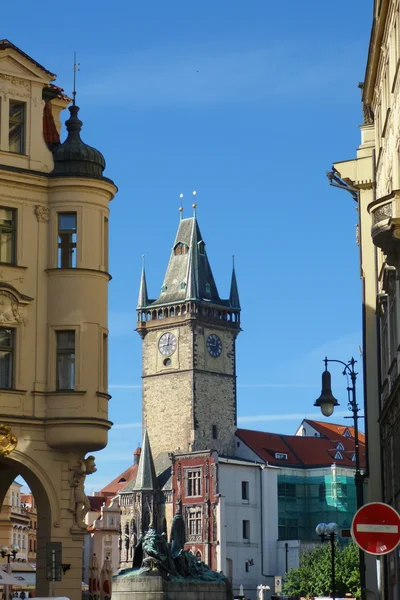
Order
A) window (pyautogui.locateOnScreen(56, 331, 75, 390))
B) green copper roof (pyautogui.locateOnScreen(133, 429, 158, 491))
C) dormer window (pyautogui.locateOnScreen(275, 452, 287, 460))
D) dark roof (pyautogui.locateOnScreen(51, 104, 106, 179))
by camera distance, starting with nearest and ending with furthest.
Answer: window (pyautogui.locateOnScreen(56, 331, 75, 390)) → dark roof (pyautogui.locateOnScreen(51, 104, 106, 179)) → green copper roof (pyautogui.locateOnScreen(133, 429, 158, 491)) → dormer window (pyautogui.locateOnScreen(275, 452, 287, 460))

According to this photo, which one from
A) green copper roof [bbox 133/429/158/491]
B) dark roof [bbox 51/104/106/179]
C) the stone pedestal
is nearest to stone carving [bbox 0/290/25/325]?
dark roof [bbox 51/104/106/179]

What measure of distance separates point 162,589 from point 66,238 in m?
10.1

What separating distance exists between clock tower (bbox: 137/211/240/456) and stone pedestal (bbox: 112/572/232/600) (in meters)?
113

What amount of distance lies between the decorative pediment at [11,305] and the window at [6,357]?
0.29 meters

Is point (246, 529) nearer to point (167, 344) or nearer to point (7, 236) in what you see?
point (167, 344)

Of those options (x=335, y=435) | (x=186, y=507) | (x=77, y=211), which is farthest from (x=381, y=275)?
(x=335, y=435)

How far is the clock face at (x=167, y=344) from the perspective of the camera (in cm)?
15788

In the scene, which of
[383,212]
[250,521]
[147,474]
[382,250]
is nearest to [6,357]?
[382,250]

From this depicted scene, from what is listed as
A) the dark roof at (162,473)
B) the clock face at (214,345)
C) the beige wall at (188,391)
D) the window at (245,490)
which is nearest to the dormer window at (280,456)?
the beige wall at (188,391)

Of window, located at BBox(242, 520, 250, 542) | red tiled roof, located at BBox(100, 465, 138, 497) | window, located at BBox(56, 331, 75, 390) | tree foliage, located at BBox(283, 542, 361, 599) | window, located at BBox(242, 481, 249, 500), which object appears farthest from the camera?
A: red tiled roof, located at BBox(100, 465, 138, 497)

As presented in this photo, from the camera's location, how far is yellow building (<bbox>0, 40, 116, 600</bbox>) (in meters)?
34.8

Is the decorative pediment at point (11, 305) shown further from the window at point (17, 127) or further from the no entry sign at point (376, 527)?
the no entry sign at point (376, 527)

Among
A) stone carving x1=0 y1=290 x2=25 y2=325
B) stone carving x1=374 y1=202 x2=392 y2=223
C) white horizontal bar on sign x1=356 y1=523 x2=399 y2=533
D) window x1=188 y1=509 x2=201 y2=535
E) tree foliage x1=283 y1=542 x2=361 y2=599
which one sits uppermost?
stone carving x1=374 y1=202 x2=392 y2=223

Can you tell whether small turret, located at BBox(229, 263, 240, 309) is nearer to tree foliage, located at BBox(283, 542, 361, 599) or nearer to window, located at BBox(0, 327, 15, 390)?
tree foliage, located at BBox(283, 542, 361, 599)
